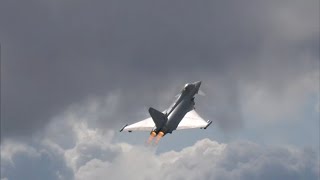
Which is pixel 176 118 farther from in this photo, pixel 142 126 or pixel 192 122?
pixel 142 126

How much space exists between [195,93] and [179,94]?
8413 millimetres

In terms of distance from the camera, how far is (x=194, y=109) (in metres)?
192

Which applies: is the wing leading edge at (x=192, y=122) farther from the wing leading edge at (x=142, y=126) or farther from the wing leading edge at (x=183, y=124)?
the wing leading edge at (x=142, y=126)

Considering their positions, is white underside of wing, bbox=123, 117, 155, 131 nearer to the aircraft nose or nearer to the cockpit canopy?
the cockpit canopy

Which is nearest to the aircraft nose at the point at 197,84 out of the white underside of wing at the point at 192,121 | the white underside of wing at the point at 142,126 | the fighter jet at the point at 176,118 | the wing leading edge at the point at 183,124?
the fighter jet at the point at 176,118

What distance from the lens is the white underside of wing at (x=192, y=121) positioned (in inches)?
6865

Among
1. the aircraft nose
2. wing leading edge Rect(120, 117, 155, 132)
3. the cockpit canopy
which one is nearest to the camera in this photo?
wing leading edge Rect(120, 117, 155, 132)

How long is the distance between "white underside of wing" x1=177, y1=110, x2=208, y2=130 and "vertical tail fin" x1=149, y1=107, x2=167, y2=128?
33.4 ft

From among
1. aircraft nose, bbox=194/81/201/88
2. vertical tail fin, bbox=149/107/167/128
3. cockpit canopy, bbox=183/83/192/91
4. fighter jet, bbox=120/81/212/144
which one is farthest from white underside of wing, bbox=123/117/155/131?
→ aircraft nose, bbox=194/81/201/88

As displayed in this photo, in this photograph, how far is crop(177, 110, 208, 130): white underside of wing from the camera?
174375 mm

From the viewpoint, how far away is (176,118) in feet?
583

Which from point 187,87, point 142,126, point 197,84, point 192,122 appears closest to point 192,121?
point 192,122

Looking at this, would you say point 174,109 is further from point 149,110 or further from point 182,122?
point 149,110

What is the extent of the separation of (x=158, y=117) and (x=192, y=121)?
2028 centimetres
